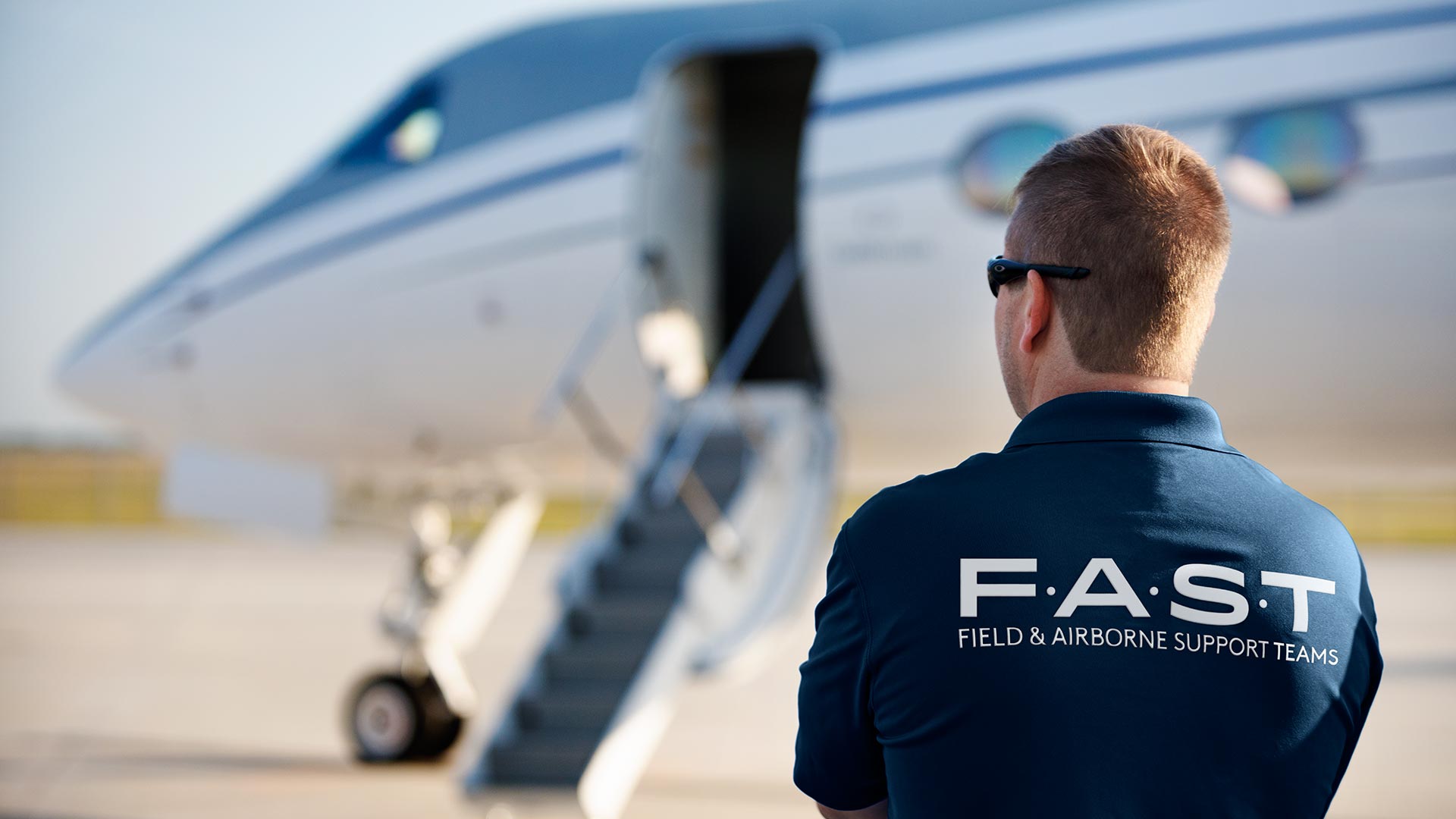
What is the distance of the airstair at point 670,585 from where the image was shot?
17.2 feet

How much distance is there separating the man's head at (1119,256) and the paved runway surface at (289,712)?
4.29 meters

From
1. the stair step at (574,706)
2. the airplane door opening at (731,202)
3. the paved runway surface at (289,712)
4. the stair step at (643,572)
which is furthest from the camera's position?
the paved runway surface at (289,712)

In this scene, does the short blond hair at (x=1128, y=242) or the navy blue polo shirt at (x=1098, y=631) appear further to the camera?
the short blond hair at (x=1128, y=242)

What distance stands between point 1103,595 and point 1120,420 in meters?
0.17

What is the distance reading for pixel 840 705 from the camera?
124cm

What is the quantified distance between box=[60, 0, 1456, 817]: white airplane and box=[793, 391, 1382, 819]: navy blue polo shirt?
129 inches

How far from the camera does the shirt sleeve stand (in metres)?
1.22

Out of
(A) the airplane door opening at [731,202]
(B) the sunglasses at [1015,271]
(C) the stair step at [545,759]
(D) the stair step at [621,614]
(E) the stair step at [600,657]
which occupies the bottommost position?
(C) the stair step at [545,759]

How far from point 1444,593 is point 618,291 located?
48.8 ft

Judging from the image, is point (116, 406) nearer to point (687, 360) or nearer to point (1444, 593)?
point (687, 360)

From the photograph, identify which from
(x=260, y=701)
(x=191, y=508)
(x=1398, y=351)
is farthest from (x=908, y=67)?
(x=260, y=701)

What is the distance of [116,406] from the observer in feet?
25.4

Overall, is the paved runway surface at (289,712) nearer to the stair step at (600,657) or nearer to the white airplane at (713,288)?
the stair step at (600,657)

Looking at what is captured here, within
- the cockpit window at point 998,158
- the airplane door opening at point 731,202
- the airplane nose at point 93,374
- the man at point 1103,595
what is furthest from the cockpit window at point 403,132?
the man at point 1103,595
